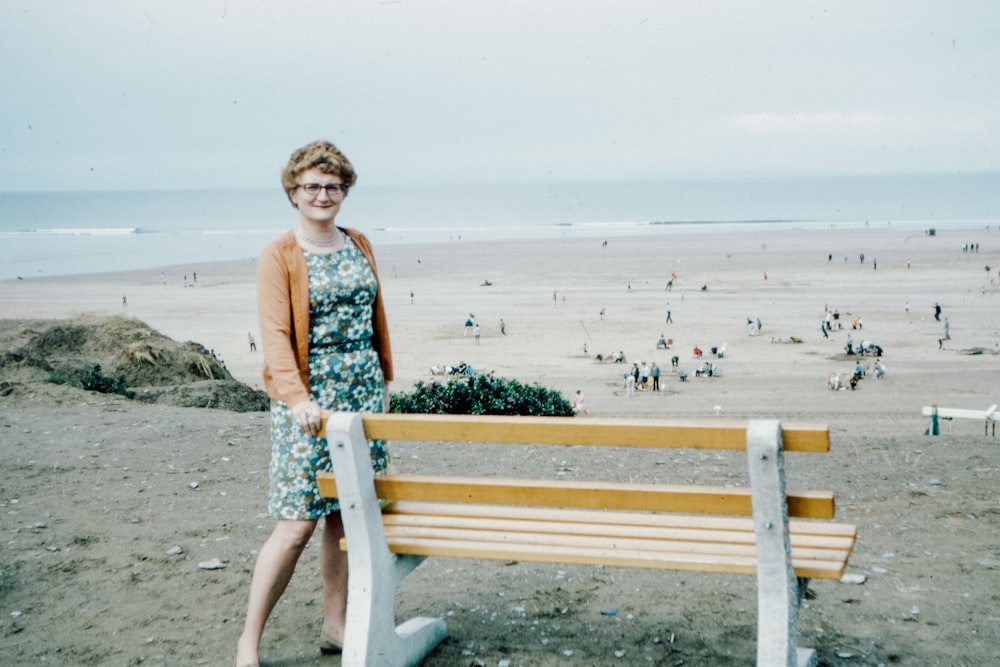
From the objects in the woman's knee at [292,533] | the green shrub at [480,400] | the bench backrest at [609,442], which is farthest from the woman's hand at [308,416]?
the green shrub at [480,400]

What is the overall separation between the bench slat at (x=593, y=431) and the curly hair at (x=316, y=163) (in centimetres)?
99

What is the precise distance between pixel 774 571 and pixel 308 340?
1.82m

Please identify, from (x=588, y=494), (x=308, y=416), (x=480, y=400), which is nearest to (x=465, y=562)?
(x=308, y=416)

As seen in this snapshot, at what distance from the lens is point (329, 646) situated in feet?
13.5

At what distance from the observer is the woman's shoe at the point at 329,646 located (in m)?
4.10

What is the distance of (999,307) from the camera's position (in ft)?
→ 107

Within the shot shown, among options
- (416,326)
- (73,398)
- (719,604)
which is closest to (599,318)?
(416,326)

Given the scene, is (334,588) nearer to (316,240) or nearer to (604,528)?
(604,528)

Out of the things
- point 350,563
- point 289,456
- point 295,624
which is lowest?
point 295,624

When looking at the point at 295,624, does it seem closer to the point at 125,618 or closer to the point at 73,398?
the point at 125,618

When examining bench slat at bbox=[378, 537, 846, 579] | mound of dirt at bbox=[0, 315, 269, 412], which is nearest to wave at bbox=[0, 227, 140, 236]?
mound of dirt at bbox=[0, 315, 269, 412]

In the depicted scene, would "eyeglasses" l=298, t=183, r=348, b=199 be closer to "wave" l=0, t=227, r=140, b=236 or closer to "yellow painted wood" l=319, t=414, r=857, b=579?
"yellow painted wood" l=319, t=414, r=857, b=579

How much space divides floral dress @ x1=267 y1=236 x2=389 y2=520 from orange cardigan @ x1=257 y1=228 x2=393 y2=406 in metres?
0.05

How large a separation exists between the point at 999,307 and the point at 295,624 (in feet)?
108
